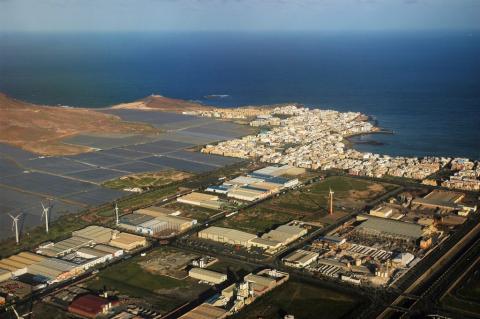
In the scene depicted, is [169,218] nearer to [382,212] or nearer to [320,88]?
[382,212]

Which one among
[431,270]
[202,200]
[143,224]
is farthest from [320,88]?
[431,270]

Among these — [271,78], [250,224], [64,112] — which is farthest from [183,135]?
[271,78]

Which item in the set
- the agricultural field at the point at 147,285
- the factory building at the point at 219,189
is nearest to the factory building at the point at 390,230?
the factory building at the point at 219,189

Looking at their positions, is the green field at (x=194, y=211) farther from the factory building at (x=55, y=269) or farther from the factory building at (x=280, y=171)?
the factory building at (x=55, y=269)

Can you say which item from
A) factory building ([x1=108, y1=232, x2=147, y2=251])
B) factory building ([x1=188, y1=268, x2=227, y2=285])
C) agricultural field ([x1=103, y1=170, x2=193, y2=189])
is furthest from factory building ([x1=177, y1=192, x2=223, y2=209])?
factory building ([x1=188, y1=268, x2=227, y2=285])

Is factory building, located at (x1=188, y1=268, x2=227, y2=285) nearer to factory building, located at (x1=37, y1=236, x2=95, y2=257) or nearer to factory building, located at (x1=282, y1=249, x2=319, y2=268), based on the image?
factory building, located at (x1=282, y1=249, x2=319, y2=268)

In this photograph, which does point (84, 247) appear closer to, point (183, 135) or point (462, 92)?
point (183, 135)
